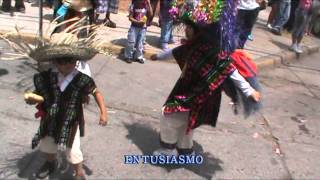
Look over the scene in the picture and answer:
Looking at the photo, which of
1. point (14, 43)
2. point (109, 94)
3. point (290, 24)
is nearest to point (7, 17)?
point (109, 94)

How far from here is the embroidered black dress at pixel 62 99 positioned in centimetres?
393

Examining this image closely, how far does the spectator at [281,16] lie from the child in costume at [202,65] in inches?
272

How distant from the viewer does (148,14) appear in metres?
7.57

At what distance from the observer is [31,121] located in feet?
17.1

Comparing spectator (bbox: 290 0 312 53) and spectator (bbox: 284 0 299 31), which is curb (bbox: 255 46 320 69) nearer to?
spectator (bbox: 290 0 312 53)

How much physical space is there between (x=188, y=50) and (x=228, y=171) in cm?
115

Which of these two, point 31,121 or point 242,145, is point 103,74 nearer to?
point 31,121

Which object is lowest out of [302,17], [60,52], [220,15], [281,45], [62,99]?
[281,45]

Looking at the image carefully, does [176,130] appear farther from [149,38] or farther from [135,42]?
[149,38]

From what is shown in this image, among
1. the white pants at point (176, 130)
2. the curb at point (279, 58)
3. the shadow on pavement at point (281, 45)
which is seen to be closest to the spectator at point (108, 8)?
the curb at point (279, 58)

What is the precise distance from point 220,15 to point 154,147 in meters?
1.49

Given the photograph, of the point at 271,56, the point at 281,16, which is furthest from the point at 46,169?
the point at 281,16

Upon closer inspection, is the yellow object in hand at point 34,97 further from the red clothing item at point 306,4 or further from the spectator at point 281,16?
the spectator at point 281,16

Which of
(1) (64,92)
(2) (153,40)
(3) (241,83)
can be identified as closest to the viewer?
(1) (64,92)
